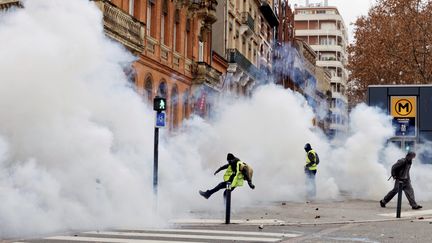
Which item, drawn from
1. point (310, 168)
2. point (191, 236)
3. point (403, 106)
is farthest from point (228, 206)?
point (403, 106)

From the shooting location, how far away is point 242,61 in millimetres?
42656

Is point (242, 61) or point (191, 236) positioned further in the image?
point (242, 61)

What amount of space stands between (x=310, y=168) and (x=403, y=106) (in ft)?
23.4

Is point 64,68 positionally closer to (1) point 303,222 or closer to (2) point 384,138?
(1) point 303,222

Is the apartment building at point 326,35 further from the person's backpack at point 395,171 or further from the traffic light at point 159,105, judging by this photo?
the traffic light at point 159,105

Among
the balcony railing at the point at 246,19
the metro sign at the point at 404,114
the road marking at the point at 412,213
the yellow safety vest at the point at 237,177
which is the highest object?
the balcony railing at the point at 246,19

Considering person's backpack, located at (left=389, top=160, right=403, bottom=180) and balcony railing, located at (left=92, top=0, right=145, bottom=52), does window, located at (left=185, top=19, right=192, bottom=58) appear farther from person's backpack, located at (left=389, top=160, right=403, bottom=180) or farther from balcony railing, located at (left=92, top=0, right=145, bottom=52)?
person's backpack, located at (left=389, top=160, right=403, bottom=180)

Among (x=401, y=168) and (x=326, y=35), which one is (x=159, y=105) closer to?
(x=401, y=168)

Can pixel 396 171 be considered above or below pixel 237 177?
above

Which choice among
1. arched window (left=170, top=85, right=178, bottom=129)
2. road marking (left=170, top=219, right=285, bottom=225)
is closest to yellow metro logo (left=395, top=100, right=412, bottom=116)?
arched window (left=170, top=85, right=178, bottom=129)

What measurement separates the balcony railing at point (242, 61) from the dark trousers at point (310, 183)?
20.4m

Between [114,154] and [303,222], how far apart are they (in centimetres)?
404

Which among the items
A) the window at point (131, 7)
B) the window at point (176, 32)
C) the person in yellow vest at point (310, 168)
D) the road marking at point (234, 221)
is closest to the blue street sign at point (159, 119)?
the road marking at point (234, 221)

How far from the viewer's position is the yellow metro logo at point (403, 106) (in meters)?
25.5
